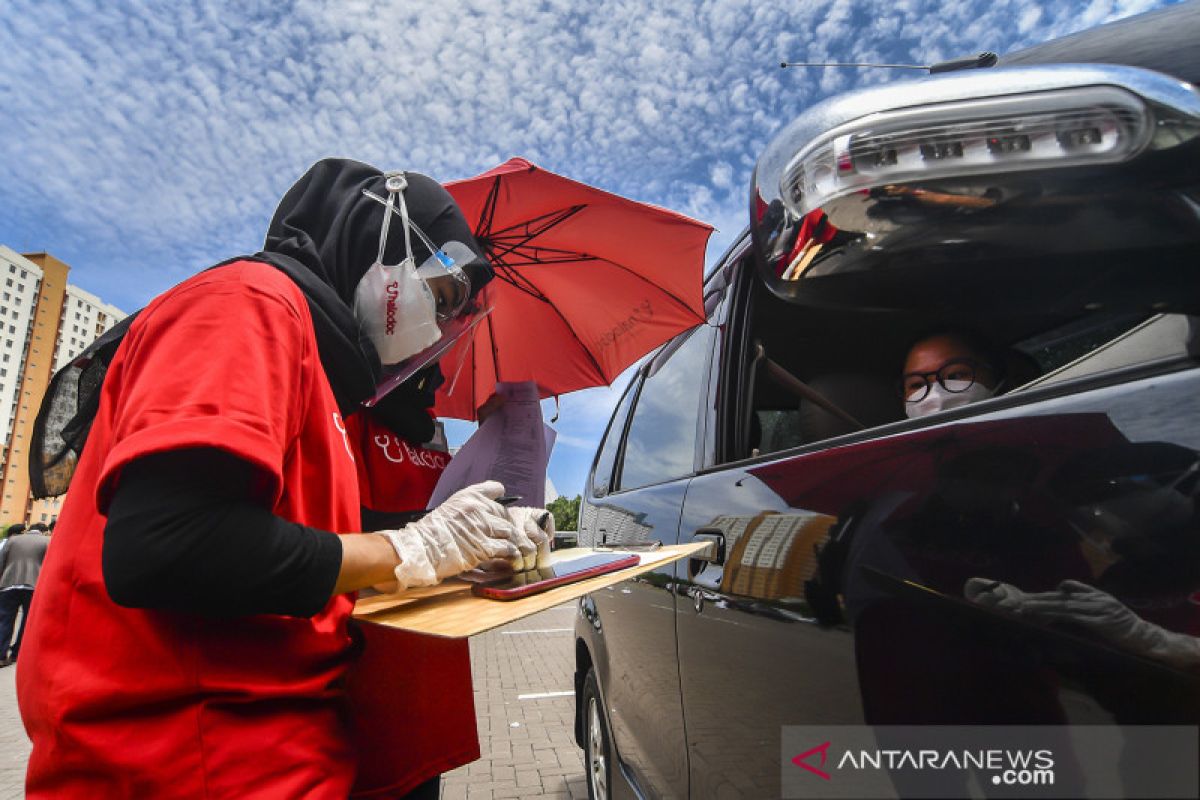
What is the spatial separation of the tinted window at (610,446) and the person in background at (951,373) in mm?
1574

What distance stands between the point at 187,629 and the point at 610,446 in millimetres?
2607

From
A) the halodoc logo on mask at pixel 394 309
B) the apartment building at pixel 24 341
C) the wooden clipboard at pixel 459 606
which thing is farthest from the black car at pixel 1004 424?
the apartment building at pixel 24 341

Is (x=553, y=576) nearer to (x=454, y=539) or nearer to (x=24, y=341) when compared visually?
(x=454, y=539)

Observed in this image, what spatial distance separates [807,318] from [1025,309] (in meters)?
1.21

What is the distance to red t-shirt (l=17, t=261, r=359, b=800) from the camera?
0.78 meters

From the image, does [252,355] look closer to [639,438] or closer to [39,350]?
[639,438]

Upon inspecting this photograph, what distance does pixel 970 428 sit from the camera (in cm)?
78

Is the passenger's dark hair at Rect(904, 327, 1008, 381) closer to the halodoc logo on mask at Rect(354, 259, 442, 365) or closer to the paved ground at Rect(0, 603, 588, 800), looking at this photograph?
the halodoc logo on mask at Rect(354, 259, 442, 365)

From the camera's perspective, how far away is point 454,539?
3.53ft

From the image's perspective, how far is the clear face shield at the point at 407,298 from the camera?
4.32ft

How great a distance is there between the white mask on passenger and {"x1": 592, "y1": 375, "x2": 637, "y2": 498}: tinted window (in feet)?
5.80

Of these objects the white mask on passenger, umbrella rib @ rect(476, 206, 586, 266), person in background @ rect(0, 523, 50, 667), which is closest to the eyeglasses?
the white mask on passenger

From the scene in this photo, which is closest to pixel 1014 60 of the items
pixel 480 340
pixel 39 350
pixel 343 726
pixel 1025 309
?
pixel 1025 309

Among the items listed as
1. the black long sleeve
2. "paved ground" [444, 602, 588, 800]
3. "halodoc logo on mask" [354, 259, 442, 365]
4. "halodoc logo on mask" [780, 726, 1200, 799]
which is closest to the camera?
"halodoc logo on mask" [780, 726, 1200, 799]
